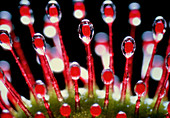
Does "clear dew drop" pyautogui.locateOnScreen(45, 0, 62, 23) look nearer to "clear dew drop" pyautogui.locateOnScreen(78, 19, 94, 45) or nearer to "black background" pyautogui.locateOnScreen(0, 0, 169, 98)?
"clear dew drop" pyautogui.locateOnScreen(78, 19, 94, 45)

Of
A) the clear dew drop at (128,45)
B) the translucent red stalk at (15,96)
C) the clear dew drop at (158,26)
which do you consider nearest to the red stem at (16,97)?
the translucent red stalk at (15,96)

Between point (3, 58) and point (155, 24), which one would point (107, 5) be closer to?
point (155, 24)

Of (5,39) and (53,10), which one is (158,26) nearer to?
(53,10)

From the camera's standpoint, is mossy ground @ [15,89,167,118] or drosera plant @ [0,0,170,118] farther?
mossy ground @ [15,89,167,118]

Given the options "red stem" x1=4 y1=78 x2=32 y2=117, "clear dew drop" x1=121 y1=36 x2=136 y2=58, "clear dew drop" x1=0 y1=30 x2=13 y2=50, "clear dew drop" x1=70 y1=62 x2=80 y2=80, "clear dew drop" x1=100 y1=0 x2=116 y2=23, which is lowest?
"red stem" x1=4 y1=78 x2=32 y2=117

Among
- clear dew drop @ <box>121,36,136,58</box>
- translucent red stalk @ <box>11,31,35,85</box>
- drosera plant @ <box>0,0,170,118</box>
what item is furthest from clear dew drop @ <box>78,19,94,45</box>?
translucent red stalk @ <box>11,31,35,85</box>

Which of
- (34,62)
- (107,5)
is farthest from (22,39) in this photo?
(107,5)

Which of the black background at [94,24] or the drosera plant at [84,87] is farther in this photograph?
the black background at [94,24]

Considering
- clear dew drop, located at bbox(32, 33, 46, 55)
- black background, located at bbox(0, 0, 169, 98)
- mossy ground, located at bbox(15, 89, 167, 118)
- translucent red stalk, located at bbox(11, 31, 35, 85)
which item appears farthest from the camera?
black background, located at bbox(0, 0, 169, 98)

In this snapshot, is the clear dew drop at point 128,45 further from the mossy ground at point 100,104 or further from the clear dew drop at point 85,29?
the mossy ground at point 100,104
